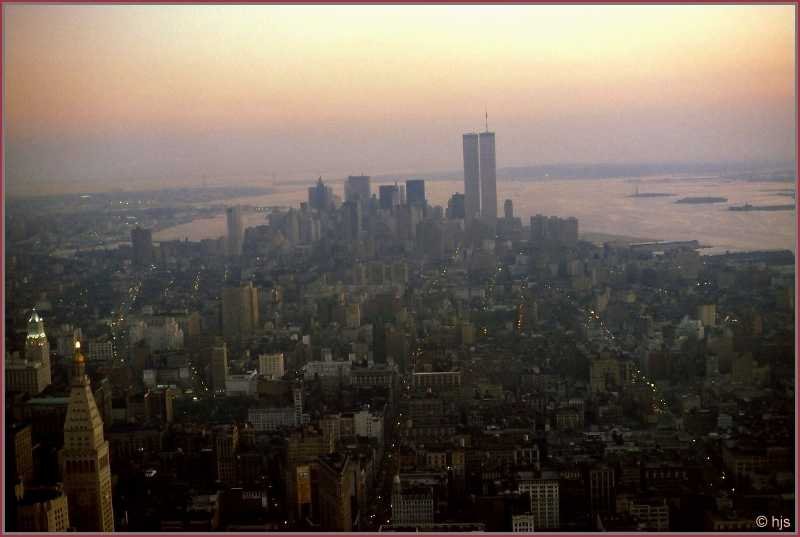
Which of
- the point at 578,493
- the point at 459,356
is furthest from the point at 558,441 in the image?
the point at 459,356

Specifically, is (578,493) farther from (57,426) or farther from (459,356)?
(57,426)

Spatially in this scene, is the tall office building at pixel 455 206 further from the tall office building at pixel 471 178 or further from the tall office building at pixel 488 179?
the tall office building at pixel 488 179

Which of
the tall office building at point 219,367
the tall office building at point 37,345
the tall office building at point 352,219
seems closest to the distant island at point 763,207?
the tall office building at point 352,219

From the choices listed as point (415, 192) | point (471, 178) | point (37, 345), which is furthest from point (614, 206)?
point (37, 345)

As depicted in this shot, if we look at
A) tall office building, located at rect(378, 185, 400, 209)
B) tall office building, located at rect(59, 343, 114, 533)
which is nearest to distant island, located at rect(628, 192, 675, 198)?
tall office building, located at rect(378, 185, 400, 209)

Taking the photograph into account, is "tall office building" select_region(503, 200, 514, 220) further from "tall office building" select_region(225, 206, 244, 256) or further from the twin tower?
"tall office building" select_region(225, 206, 244, 256)

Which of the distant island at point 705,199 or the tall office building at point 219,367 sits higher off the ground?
the distant island at point 705,199
